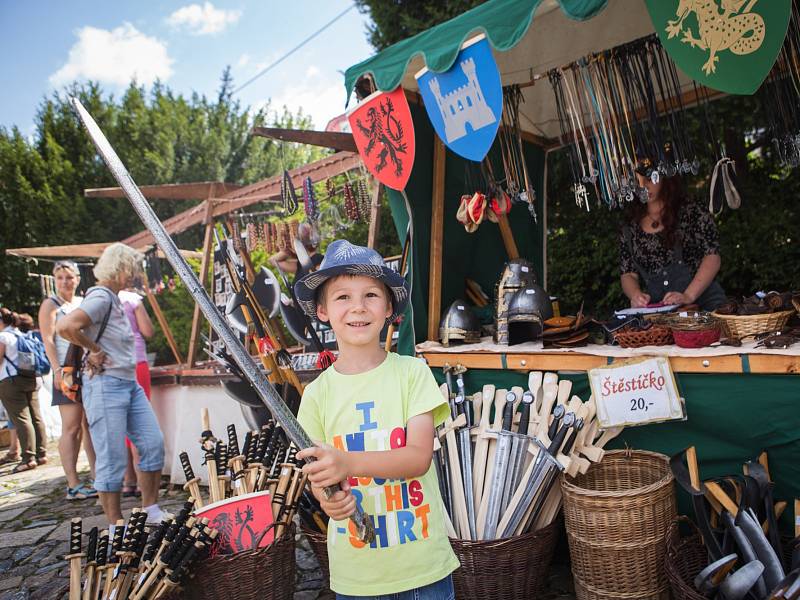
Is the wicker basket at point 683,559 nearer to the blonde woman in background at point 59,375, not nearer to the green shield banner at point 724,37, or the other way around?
the green shield banner at point 724,37

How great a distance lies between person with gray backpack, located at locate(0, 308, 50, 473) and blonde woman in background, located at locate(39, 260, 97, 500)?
206 cm

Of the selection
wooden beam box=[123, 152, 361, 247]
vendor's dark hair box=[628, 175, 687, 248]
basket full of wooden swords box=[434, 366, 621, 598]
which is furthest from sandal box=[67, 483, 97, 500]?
vendor's dark hair box=[628, 175, 687, 248]

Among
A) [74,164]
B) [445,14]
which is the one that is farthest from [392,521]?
[74,164]

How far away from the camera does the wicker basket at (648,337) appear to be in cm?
255

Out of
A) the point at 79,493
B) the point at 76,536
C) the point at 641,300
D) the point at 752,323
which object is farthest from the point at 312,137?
the point at 79,493

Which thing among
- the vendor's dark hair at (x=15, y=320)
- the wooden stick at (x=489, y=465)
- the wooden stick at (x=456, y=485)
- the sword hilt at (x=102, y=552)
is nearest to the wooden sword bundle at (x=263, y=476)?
the sword hilt at (x=102, y=552)

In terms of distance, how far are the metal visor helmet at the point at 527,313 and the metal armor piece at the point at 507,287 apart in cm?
3

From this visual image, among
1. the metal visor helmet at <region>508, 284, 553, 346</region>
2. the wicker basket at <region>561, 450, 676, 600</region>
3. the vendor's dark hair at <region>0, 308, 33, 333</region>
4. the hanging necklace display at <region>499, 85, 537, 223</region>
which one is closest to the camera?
the wicker basket at <region>561, 450, 676, 600</region>

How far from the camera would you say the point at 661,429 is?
2.46m

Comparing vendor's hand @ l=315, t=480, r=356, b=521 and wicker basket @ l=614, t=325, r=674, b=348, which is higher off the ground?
wicker basket @ l=614, t=325, r=674, b=348

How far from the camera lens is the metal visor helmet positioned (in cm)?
296

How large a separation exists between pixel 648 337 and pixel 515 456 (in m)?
0.79

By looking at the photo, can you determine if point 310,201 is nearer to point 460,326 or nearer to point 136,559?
point 460,326

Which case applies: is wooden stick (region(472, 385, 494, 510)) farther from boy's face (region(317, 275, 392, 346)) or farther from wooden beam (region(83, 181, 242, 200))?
wooden beam (region(83, 181, 242, 200))
